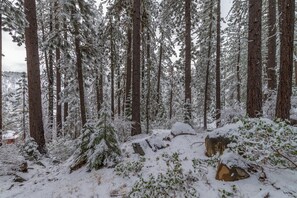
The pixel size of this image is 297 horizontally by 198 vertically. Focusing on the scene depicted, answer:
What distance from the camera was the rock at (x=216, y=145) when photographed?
5902 mm

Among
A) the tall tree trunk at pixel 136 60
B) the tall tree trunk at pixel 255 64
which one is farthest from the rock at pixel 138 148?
the tall tree trunk at pixel 255 64

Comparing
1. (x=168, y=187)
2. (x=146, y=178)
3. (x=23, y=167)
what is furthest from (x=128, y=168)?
(x=23, y=167)

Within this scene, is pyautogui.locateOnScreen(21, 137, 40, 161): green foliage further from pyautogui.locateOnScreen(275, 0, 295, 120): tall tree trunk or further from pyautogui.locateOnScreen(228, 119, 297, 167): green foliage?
pyautogui.locateOnScreen(275, 0, 295, 120): tall tree trunk

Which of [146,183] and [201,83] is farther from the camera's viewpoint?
[201,83]

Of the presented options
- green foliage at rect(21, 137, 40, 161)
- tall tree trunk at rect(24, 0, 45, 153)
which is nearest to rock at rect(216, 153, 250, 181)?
green foliage at rect(21, 137, 40, 161)

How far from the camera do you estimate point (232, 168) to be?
504 centimetres

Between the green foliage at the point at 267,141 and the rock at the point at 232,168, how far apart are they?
23 centimetres

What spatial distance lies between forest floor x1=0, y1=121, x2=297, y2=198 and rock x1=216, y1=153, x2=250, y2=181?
12 centimetres

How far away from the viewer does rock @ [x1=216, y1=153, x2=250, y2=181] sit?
5.00 m

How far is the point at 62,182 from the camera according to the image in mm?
6730

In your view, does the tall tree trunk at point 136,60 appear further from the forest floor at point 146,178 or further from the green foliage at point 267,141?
the green foliage at point 267,141

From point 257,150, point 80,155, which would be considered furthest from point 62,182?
point 257,150

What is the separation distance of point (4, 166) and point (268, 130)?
7.51 meters

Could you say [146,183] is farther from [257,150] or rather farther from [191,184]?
[257,150]
